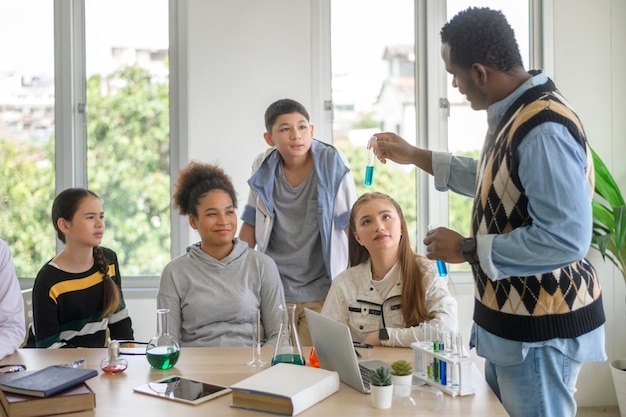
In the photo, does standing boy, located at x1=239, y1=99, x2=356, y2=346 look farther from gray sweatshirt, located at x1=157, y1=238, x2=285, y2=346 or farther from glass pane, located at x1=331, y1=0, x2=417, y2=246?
glass pane, located at x1=331, y1=0, x2=417, y2=246

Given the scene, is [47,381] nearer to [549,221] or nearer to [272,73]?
[549,221]

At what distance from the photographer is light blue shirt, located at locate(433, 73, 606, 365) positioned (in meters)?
1.57

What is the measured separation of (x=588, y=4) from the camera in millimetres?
3855

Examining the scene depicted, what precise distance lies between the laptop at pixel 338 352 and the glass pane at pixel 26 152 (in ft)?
8.08

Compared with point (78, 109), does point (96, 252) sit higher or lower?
lower

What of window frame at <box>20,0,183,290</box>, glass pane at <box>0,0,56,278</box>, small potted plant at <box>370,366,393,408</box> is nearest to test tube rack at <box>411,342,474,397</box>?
small potted plant at <box>370,366,393,408</box>

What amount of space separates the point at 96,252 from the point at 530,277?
6.52 feet

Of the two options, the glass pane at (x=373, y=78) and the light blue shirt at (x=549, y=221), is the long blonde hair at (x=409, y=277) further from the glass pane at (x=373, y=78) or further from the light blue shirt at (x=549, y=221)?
the glass pane at (x=373, y=78)

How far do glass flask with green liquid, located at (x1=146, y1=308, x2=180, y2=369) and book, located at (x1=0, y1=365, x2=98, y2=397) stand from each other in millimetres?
236

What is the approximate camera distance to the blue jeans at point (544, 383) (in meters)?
1.71

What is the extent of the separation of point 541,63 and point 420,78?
2.13 feet

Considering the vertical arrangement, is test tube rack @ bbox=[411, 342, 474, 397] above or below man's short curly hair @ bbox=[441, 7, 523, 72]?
below

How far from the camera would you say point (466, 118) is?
404 cm

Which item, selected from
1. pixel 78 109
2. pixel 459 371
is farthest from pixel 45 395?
pixel 78 109
